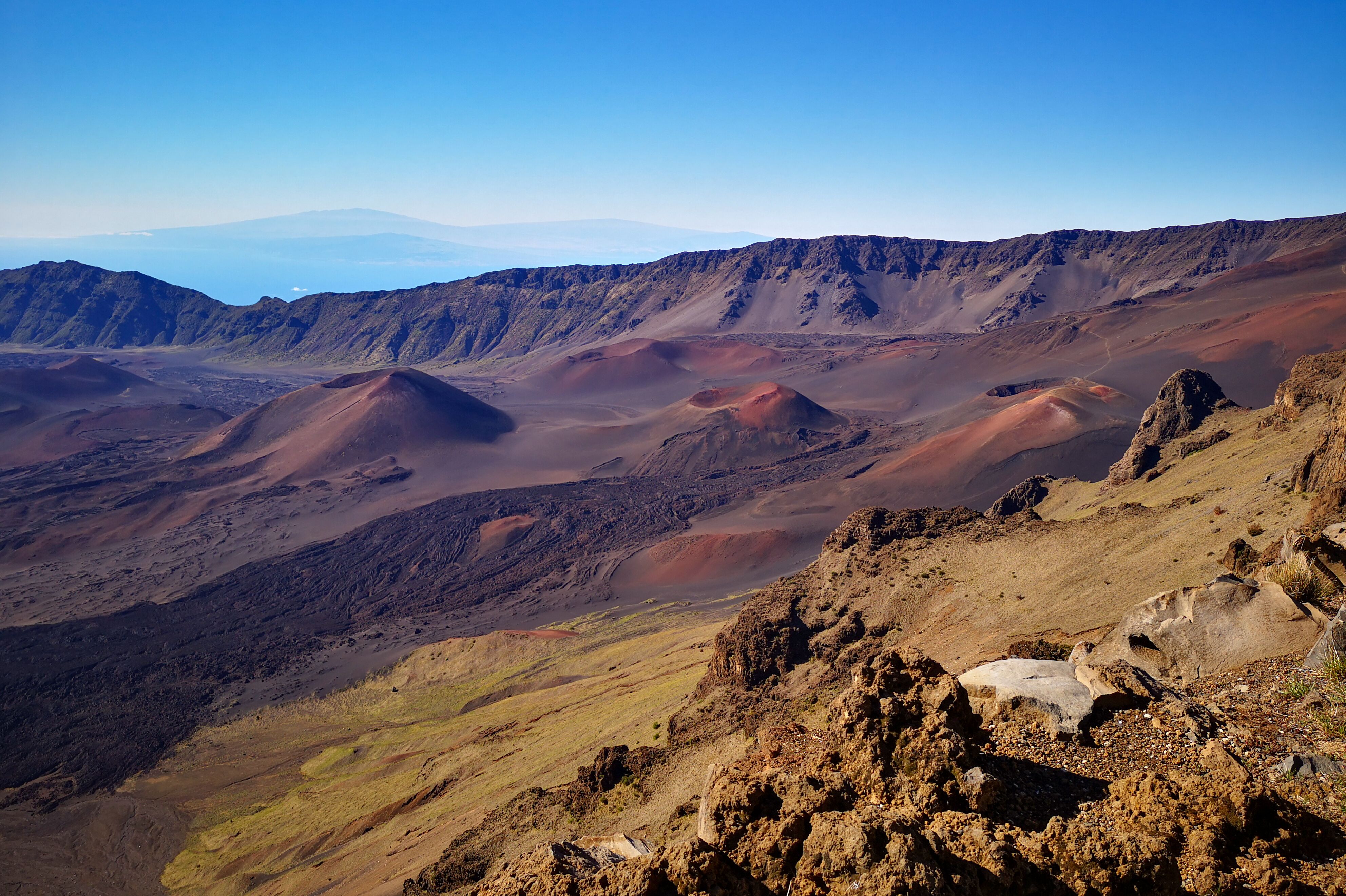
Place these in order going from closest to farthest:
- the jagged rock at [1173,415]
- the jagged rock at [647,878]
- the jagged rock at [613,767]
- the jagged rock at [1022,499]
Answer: the jagged rock at [647,878]
the jagged rock at [613,767]
the jagged rock at [1173,415]
the jagged rock at [1022,499]

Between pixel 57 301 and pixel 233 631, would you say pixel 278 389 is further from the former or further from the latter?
pixel 233 631

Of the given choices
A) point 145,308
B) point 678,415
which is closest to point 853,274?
point 678,415

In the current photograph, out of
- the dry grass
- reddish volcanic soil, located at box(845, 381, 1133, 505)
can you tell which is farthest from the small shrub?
reddish volcanic soil, located at box(845, 381, 1133, 505)

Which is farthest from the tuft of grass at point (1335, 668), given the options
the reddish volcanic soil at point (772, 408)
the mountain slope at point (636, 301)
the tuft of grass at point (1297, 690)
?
the mountain slope at point (636, 301)

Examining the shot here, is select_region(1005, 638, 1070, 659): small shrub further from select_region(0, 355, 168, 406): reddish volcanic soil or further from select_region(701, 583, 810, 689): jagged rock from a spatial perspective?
select_region(0, 355, 168, 406): reddish volcanic soil

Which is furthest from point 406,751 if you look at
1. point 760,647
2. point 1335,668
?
point 1335,668

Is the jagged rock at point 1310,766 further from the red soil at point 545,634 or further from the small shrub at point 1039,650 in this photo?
the red soil at point 545,634
